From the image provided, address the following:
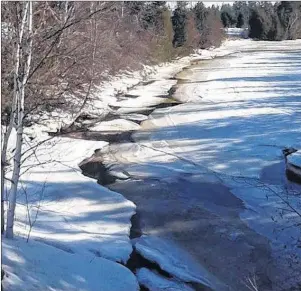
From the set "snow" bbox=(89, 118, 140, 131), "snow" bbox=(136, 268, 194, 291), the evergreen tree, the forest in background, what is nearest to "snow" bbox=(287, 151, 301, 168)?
the forest in background

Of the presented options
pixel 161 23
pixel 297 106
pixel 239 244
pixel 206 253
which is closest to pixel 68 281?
pixel 206 253

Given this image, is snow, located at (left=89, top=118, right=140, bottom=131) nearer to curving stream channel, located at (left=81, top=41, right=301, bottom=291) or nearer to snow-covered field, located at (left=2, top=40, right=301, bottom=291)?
snow-covered field, located at (left=2, top=40, right=301, bottom=291)

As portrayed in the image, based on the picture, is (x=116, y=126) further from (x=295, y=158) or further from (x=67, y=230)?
(x=67, y=230)

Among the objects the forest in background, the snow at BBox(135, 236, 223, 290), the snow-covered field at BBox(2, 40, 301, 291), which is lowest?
the snow at BBox(135, 236, 223, 290)

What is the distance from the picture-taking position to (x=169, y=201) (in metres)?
9.38

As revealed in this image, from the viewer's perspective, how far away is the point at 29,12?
5508 millimetres

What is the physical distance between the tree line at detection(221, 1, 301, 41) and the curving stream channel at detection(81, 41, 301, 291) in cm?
3219

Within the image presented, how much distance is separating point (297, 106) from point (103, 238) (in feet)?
42.5

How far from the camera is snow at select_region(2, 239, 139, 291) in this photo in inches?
213

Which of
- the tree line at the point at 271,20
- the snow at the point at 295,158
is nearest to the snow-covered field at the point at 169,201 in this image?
the snow at the point at 295,158

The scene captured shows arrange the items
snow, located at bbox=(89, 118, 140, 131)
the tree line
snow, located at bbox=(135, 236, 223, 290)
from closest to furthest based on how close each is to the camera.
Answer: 1. snow, located at bbox=(135, 236, 223, 290)
2. snow, located at bbox=(89, 118, 140, 131)
3. the tree line

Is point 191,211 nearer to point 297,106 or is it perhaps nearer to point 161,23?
point 297,106

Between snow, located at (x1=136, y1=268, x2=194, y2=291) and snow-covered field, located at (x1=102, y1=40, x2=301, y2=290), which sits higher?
snow-covered field, located at (x1=102, y1=40, x2=301, y2=290)

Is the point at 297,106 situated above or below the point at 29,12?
below
